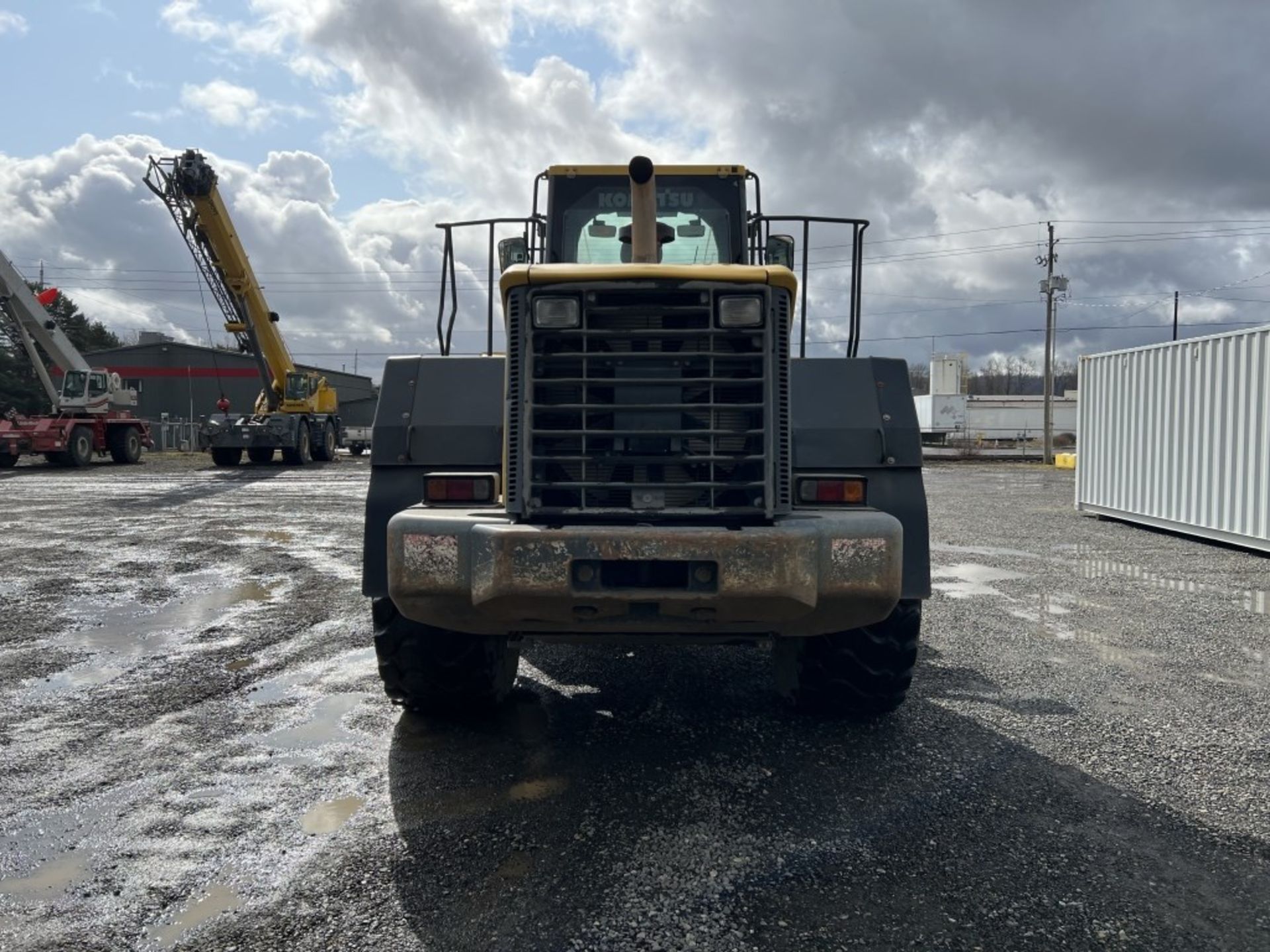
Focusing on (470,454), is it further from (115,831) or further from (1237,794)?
(1237,794)

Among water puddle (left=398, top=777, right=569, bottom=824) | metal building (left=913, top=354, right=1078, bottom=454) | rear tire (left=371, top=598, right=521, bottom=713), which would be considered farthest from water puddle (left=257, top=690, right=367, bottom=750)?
metal building (left=913, top=354, right=1078, bottom=454)

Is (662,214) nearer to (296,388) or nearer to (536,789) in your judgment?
(536,789)

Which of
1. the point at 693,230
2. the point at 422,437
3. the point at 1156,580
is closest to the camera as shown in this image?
the point at 422,437

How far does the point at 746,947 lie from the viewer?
2.70 metres

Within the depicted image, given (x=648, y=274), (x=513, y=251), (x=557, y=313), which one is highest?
(x=513, y=251)

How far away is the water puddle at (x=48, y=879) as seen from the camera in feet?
9.95

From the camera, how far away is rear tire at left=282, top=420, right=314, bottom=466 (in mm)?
27109

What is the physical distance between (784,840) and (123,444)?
29.3m

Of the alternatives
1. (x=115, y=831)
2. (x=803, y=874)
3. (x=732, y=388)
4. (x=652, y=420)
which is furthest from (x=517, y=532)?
(x=115, y=831)

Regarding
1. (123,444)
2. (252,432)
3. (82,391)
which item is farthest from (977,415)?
(82,391)

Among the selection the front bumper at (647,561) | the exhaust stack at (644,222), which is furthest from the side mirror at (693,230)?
the front bumper at (647,561)

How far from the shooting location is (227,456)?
89.3 feet

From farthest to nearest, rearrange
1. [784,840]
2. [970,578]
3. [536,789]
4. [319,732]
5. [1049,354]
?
[1049,354] → [970,578] → [319,732] → [536,789] → [784,840]

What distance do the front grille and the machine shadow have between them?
1.16 metres
